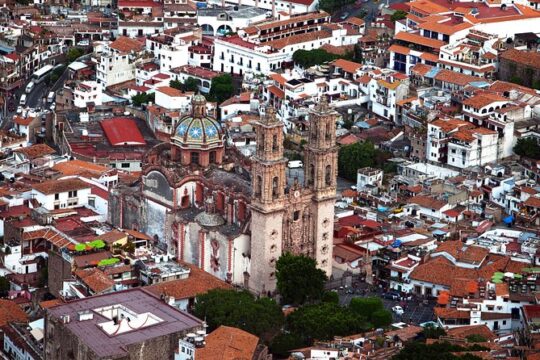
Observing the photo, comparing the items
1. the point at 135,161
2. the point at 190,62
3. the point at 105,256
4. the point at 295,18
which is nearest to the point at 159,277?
the point at 105,256

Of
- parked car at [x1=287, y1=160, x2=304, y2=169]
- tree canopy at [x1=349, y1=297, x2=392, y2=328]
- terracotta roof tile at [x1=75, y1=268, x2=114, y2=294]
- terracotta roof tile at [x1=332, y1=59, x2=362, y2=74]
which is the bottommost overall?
tree canopy at [x1=349, y1=297, x2=392, y2=328]

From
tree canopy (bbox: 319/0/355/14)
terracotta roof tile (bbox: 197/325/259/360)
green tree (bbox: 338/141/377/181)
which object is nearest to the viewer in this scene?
terracotta roof tile (bbox: 197/325/259/360)

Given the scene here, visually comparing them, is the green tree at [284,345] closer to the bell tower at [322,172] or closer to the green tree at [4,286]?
the bell tower at [322,172]

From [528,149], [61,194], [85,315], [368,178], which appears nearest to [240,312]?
[85,315]

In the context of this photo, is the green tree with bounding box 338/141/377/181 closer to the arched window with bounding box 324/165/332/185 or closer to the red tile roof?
the red tile roof

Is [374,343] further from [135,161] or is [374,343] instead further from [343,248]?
[135,161]

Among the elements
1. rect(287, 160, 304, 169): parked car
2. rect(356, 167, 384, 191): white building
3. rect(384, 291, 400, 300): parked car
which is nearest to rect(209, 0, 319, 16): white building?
rect(287, 160, 304, 169): parked car

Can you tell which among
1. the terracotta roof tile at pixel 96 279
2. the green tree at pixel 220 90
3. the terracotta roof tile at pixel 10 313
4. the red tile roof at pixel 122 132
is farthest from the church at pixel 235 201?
the green tree at pixel 220 90

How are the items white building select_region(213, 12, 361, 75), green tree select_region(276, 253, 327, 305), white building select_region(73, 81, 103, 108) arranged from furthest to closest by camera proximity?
white building select_region(213, 12, 361, 75) < white building select_region(73, 81, 103, 108) < green tree select_region(276, 253, 327, 305)
